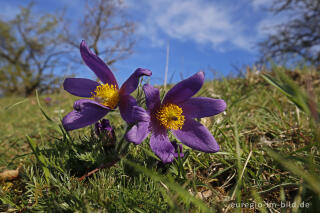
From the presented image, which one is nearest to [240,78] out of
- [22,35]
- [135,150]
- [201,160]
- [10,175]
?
[201,160]

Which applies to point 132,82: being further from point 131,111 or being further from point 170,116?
point 170,116

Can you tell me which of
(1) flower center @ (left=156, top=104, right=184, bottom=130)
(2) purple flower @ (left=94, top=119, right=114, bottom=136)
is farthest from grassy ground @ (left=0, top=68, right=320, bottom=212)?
(1) flower center @ (left=156, top=104, right=184, bottom=130)

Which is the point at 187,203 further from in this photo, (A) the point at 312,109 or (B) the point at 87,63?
(B) the point at 87,63

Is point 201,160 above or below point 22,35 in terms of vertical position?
below

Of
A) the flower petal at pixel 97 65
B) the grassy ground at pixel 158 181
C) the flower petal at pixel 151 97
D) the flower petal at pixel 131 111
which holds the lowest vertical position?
the grassy ground at pixel 158 181

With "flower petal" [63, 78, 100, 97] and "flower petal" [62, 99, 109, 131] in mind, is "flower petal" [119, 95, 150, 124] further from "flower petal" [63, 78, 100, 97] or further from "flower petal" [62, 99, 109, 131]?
"flower petal" [63, 78, 100, 97]

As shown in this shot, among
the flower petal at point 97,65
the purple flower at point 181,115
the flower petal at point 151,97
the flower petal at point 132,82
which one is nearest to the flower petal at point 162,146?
the purple flower at point 181,115

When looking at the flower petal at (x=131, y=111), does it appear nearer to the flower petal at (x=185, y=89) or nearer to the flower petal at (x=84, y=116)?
the flower petal at (x=84, y=116)
